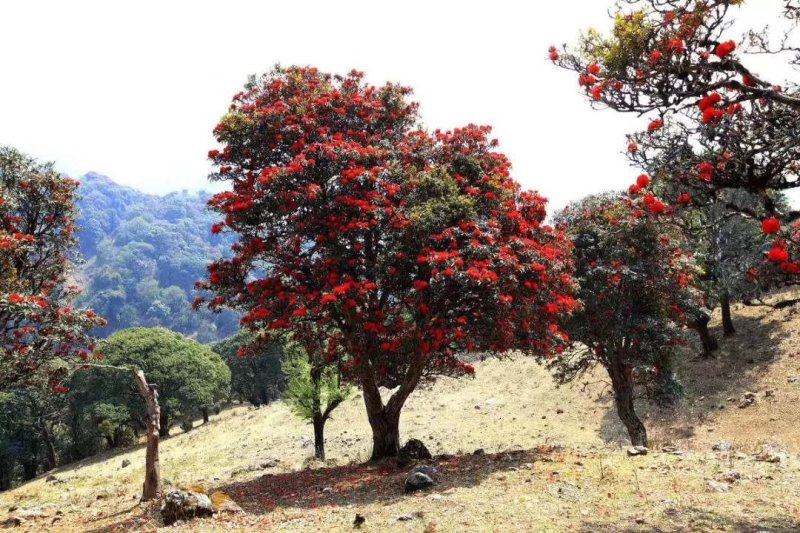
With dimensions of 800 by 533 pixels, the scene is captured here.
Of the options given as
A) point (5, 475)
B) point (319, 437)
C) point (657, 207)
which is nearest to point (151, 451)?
point (657, 207)

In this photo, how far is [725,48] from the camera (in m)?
7.41

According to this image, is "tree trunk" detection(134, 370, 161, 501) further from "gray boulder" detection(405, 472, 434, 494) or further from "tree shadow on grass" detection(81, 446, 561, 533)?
"gray boulder" detection(405, 472, 434, 494)

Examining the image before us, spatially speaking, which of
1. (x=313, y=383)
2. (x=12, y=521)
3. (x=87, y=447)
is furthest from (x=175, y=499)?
(x=87, y=447)

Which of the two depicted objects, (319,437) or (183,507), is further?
(319,437)

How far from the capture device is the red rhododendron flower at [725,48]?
24.2ft

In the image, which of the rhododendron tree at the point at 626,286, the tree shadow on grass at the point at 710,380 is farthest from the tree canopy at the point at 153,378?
the rhododendron tree at the point at 626,286

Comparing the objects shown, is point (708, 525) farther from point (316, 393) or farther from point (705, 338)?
point (705, 338)

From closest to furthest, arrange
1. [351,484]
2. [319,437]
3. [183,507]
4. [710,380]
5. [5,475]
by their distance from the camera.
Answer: [183,507] → [351,484] → [319,437] → [710,380] → [5,475]

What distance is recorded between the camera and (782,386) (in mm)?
27766

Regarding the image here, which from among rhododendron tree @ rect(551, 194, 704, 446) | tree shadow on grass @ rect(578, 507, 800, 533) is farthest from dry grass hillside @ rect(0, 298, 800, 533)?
rhododendron tree @ rect(551, 194, 704, 446)

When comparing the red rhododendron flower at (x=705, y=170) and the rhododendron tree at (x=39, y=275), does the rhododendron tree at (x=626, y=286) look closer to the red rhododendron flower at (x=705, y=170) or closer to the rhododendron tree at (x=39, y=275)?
the red rhododendron flower at (x=705, y=170)

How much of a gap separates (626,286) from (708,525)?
38.9 feet

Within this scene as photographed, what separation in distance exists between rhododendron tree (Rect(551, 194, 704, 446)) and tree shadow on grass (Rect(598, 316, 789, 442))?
798 centimetres

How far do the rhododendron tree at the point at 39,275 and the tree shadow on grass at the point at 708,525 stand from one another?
14.6m
